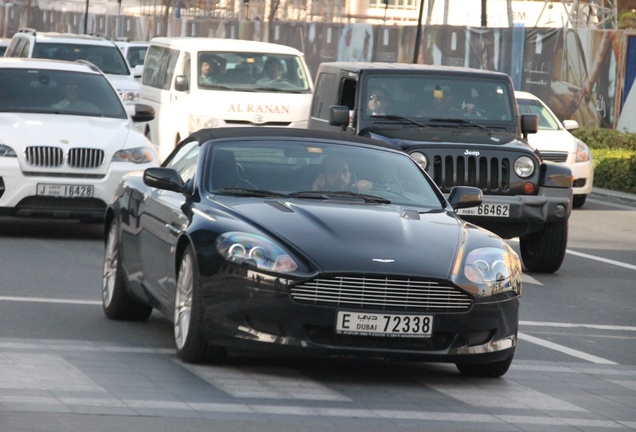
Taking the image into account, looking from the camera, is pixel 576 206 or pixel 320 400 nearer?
pixel 320 400

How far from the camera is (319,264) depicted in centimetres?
789

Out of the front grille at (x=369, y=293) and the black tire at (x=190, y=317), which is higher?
the front grille at (x=369, y=293)

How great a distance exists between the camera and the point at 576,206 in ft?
74.0

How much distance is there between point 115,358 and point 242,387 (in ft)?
3.58

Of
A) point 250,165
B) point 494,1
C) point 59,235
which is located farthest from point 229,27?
point 494,1

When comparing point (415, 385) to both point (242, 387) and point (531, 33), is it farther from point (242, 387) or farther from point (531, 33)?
point (531, 33)

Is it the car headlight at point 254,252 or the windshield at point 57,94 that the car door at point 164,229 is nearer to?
the car headlight at point 254,252

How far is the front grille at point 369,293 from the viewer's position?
787 cm

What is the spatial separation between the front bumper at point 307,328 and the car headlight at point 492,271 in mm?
87

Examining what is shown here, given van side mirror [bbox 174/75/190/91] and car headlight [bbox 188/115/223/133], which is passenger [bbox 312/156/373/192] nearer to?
car headlight [bbox 188/115/223/133]

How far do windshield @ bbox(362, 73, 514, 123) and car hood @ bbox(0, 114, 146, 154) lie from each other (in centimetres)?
242

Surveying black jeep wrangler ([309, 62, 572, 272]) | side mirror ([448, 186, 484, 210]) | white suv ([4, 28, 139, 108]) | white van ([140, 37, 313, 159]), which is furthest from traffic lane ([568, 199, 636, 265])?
white suv ([4, 28, 139, 108])

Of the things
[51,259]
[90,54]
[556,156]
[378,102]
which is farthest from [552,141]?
[90,54]

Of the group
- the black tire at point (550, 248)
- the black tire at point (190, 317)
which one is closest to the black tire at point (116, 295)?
the black tire at point (190, 317)
